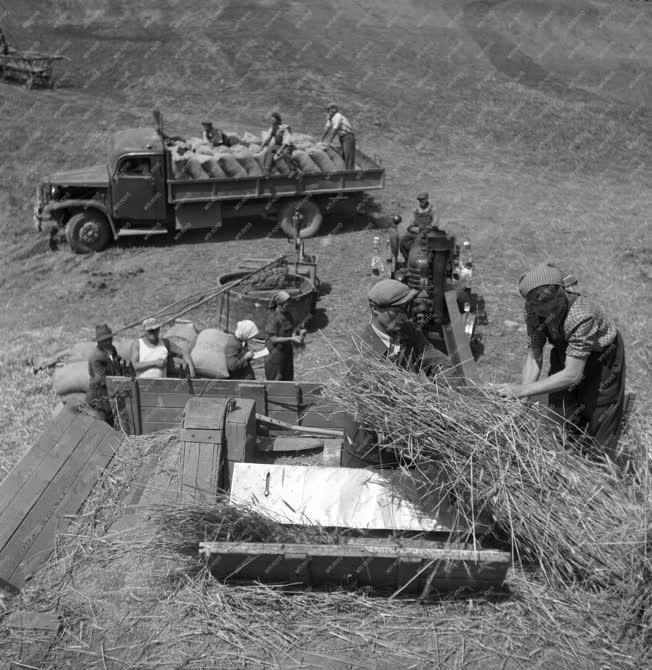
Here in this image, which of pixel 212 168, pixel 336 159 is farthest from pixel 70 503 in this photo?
pixel 336 159

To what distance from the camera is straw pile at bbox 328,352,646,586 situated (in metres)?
3.68

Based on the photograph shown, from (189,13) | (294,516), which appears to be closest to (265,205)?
(294,516)

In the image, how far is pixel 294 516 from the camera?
4227 millimetres

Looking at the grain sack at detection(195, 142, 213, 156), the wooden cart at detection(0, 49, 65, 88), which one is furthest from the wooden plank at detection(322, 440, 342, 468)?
the wooden cart at detection(0, 49, 65, 88)

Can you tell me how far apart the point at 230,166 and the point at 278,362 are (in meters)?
6.49

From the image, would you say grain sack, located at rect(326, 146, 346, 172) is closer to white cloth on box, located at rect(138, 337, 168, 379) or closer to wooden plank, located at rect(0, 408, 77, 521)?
white cloth on box, located at rect(138, 337, 168, 379)

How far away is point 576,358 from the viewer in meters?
4.08

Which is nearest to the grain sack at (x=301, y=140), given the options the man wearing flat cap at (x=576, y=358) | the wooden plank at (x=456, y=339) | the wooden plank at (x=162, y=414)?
the wooden plank at (x=456, y=339)

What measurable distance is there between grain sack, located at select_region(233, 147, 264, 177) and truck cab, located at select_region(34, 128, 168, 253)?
4.69 feet

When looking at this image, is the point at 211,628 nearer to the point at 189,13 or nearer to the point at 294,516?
the point at 294,516

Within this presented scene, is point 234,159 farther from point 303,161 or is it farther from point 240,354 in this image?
point 240,354

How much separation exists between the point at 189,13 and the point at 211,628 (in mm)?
28613

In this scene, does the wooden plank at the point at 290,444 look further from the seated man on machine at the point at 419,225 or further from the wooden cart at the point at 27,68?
the wooden cart at the point at 27,68

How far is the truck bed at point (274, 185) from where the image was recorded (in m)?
12.6
